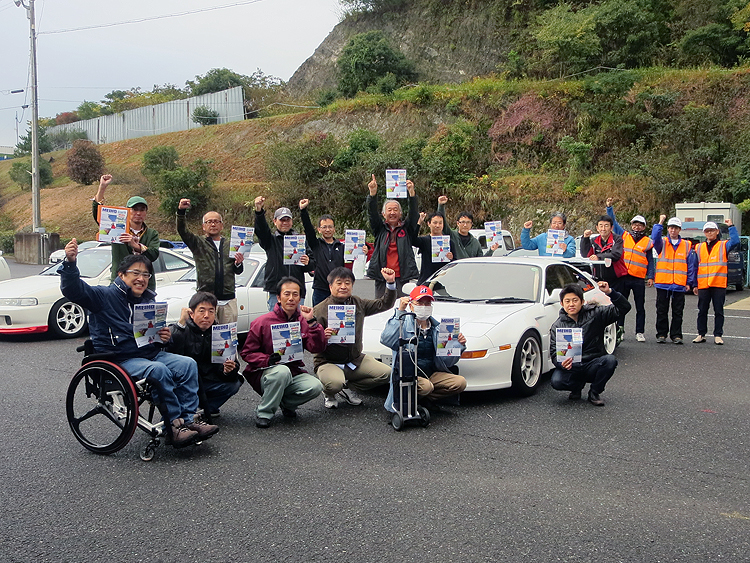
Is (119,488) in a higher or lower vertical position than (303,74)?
lower

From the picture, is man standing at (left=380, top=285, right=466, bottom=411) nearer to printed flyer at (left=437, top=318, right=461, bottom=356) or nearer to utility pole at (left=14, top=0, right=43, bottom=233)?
printed flyer at (left=437, top=318, right=461, bottom=356)

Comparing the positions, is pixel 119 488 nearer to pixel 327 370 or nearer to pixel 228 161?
pixel 327 370

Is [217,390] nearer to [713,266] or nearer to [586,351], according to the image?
[586,351]

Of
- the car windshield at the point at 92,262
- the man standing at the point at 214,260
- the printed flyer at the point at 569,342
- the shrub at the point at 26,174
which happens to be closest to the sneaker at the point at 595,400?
the printed flyer at the point at 569,342

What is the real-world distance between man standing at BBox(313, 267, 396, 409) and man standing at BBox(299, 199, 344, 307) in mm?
1580

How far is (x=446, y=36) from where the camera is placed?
150 feet

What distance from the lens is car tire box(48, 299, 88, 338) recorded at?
420 inches

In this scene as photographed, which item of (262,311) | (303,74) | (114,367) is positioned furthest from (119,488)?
(303,74)

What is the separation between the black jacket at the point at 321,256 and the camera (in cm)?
830

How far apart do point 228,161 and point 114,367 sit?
38709mm

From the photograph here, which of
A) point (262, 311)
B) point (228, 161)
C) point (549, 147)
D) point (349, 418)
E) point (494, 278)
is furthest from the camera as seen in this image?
point (228, 161)

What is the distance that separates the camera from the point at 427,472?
4934 mm

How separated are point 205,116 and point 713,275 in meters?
46.5

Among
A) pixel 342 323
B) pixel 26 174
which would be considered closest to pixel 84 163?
pixel 26 174
